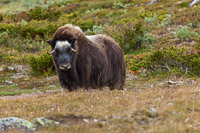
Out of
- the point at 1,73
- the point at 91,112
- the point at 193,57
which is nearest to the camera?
the point at 91,112

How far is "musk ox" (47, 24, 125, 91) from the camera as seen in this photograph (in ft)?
26.8

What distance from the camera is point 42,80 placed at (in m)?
14.2

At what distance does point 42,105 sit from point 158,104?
7.62 feet

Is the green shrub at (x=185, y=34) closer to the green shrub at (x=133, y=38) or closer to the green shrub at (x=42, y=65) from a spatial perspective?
the green shrub at (x=133, y=38)

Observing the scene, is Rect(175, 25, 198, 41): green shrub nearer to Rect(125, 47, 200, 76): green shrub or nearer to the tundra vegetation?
the tundra vegetation

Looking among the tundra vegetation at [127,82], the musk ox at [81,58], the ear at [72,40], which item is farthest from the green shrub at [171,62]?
the ear at [72,40]

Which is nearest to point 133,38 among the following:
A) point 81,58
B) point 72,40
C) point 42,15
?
point 81,58

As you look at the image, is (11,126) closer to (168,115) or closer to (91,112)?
(91,112)

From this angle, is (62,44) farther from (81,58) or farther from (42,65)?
(42,65)

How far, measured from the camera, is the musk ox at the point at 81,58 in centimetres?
818

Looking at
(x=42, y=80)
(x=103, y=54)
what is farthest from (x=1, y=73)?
(x=103, y=54)

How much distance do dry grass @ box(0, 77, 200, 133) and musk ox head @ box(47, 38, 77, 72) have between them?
796mm

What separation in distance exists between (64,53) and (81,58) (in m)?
0.60

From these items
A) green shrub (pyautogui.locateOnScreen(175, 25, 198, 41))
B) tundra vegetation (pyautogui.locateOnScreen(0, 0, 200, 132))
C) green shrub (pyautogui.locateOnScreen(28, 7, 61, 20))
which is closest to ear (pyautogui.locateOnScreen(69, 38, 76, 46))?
tundra vegetation (pyautogui.locateOnScreen(0, 0, 200, 132))
